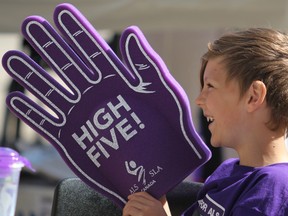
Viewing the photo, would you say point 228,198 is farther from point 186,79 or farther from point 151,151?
point 186,79

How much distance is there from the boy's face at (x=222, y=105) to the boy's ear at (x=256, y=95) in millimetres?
17

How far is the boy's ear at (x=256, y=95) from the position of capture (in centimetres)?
109

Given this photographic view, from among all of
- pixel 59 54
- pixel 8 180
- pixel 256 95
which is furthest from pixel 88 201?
pixel 256 95

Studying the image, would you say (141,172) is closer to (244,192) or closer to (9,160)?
(244,192)

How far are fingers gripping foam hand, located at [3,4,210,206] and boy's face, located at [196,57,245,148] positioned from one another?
0.12ft

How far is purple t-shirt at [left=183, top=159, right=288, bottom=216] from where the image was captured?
1007 mm

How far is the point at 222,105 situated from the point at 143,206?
0.72 ft

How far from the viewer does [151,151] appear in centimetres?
115

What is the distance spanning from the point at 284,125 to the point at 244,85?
0.31 ft

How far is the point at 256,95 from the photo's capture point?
1.09 meters

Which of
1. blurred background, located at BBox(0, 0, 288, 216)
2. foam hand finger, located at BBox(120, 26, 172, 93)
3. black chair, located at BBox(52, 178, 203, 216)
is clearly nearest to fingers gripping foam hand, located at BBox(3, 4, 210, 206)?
foam hand finger, located at BBox(120, 26, 172, 93)

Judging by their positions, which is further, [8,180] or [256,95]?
[8,180]

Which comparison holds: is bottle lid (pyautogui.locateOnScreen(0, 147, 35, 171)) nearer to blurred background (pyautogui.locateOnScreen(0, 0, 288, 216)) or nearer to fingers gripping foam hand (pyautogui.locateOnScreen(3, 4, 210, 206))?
fingers gripping foam hand (pyautogui.locateOnScreen(3, 4, 210, 206))

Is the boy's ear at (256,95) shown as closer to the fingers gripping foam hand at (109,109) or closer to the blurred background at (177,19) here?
the fingers gripping foam hand at (109,109)
